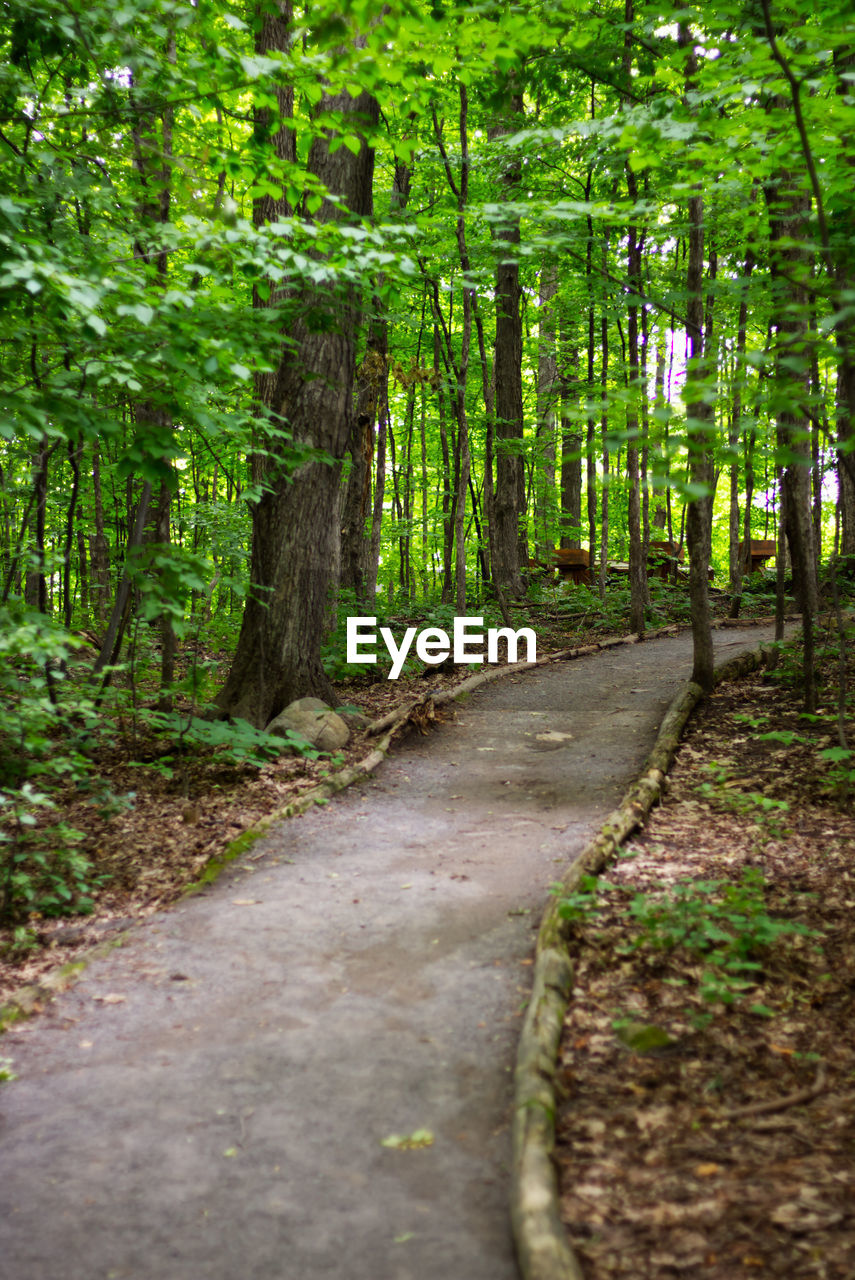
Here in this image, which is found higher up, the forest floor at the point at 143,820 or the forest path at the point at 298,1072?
the forest floor at the point at 143,820

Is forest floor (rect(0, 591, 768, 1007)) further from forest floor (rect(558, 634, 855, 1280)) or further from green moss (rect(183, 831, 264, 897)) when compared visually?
forest floor (rect(558, 634, 855, 1280))

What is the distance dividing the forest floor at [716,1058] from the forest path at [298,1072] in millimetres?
322

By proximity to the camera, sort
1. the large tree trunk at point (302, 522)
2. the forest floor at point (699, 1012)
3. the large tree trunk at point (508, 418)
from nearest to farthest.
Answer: the forest floor at point (699, 1012) → the large tree trunk at point (302, 522) → the large tree trunk at point (508, 418)

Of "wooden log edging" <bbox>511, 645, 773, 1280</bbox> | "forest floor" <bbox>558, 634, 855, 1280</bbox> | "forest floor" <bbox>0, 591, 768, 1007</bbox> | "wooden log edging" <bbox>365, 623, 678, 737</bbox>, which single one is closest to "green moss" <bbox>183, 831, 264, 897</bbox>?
"forest floor" <bbox>0, 591, 768, 1007</bbox>

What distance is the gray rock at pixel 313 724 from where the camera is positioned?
317 inches

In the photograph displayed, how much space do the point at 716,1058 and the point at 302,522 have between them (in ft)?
21.6

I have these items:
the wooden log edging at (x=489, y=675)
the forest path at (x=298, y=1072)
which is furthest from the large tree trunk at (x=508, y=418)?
the forest path at (x=298, y=1072)

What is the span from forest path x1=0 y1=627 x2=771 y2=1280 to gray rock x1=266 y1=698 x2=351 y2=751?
1831 mm

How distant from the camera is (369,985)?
4008 mm

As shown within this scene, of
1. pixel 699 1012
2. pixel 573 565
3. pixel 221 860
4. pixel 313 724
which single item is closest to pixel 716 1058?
pixel 699 1012

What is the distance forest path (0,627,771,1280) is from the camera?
2461 millimetres

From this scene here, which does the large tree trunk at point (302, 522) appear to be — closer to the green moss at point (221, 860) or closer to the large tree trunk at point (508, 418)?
the green moss at point (221, 860)

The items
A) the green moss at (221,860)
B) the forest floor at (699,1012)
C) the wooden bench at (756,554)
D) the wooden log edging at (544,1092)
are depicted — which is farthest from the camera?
the wooden bench at (756,554)

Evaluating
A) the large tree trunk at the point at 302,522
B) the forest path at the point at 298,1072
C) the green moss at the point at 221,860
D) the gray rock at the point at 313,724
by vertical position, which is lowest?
the forest path at the point at 298,1072
